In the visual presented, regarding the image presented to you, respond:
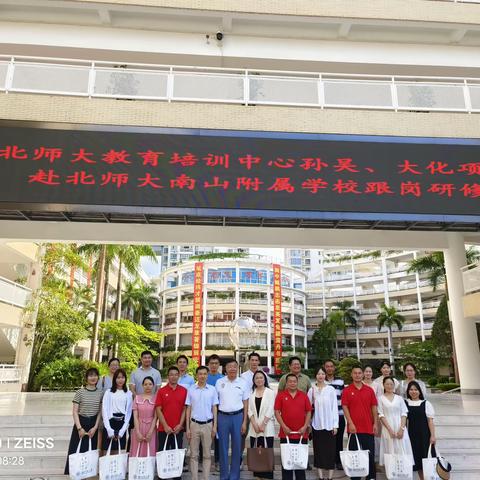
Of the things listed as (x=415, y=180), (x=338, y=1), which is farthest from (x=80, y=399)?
(x=338, y=1)

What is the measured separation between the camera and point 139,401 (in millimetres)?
5898

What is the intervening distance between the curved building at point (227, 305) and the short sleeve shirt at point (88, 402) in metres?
38.8

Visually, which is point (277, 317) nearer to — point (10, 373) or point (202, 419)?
point (10, 373)

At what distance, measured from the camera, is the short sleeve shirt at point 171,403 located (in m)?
5.84

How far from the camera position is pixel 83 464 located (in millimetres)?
5516

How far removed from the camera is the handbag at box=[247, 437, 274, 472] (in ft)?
18.4

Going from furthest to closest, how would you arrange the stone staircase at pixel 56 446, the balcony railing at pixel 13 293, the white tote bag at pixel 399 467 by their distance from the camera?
the balcony railing at pixel 13 293, the stone staircase at pixel 56 446, the white tote bag at pixel 399 467

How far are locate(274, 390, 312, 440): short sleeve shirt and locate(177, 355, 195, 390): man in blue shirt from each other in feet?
4.15

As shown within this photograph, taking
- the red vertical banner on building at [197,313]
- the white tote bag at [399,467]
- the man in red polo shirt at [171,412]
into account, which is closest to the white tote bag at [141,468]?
the man in red polo shirt at [171,412]

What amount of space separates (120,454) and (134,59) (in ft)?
29.3

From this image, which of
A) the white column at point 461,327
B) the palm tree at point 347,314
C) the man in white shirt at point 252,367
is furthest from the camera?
the palm tree at point 347,314

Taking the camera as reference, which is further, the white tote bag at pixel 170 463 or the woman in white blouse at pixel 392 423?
the woman in white blouse at pixel 392 423

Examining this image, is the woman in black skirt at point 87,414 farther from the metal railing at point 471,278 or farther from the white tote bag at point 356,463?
the metal railing at point 471,278

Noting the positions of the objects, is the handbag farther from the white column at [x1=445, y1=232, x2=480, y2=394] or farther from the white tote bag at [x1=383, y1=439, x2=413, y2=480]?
the white column at [x1=445, y1=232, x2=480, y2=394]
